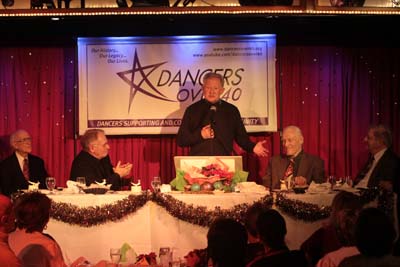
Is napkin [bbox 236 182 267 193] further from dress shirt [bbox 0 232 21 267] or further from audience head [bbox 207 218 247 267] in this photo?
dress shirt [bbox 0 232 21 267]

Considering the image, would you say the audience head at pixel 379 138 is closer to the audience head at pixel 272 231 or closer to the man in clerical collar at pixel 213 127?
the man in clerical collar at pixel 213 127

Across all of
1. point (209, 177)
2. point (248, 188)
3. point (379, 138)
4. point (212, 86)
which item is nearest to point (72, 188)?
point (209, 177)

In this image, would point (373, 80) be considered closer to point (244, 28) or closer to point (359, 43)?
point (359, 43)

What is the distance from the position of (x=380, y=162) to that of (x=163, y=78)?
3126mm

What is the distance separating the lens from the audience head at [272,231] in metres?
3.25

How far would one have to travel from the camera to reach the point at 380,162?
6.11m

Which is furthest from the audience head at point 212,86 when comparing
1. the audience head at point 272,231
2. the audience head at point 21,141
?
the audience head at point 272,231

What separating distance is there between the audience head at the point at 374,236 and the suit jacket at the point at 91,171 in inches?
136

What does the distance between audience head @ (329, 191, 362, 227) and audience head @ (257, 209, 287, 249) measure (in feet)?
1.59

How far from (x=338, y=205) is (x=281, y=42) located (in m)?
5.04

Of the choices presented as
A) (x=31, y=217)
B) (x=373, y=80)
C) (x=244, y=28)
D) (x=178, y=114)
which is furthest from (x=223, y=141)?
(x=31, y=217)

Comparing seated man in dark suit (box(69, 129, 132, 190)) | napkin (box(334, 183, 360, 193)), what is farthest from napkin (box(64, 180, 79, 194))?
napkin (box(334, 183, 360, 193))

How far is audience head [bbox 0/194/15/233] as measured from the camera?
2.99 m

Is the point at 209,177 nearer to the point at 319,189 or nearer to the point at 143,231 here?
the point at 143,231
